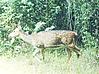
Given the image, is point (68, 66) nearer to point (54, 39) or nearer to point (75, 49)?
point (75, 49)

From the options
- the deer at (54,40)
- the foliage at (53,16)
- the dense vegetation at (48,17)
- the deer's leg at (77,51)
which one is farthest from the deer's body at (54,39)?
the foliage at (53,16)

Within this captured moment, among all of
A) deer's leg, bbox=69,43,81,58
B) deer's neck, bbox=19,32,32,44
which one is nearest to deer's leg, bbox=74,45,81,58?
deer's leg, bbox=69,43,81,58

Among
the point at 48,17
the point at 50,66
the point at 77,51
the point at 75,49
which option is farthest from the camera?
the point at 48,17

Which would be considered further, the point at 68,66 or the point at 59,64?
the point at 59,64

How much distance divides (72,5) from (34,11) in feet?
2.99

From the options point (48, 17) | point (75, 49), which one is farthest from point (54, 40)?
point (48, 17)

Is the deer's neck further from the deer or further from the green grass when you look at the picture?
the green grass

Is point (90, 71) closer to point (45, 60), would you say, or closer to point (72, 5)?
point (45, 60)

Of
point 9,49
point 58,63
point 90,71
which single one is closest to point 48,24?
point 9,49

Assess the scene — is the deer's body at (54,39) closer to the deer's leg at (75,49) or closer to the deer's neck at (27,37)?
the deer's leg at (75,49)

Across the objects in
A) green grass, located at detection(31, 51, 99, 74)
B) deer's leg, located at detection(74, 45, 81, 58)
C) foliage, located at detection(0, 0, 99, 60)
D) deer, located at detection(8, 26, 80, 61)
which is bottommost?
green grass, located at detection(31, 51, 99, 74)

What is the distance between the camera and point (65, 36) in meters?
8.70

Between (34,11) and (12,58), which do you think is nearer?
(12,58)

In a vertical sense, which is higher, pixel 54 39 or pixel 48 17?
pixel 48 17
